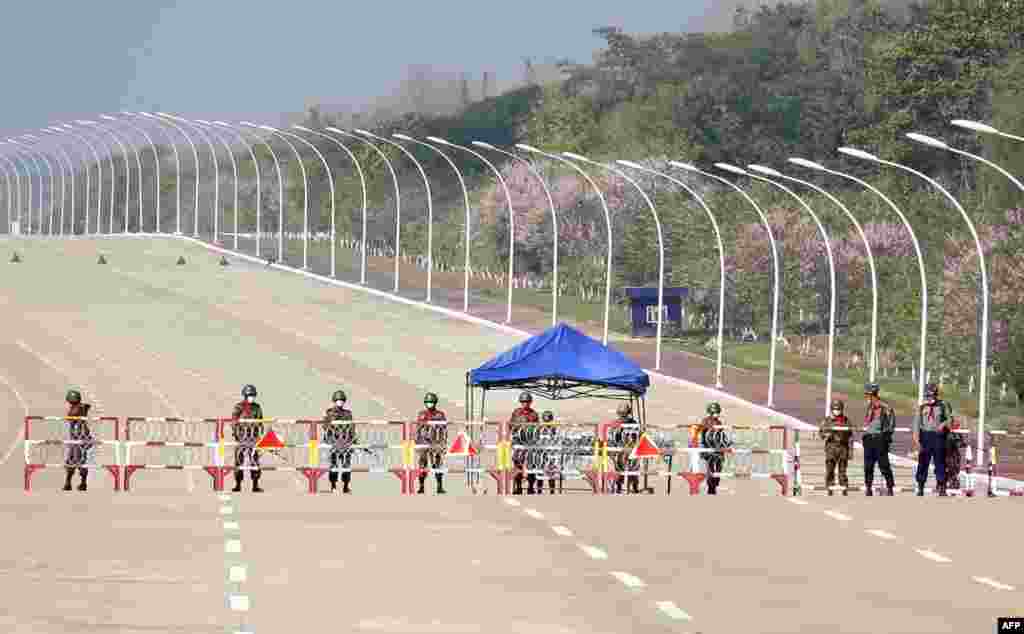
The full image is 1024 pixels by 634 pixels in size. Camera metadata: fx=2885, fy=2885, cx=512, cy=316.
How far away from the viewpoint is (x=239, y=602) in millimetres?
23922

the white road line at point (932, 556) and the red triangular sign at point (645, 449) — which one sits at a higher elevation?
the red triangular sign at point (645, 449)

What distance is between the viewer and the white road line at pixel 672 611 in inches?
918

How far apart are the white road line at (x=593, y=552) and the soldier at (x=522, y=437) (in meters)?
13.9

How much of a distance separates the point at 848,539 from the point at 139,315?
78.1 metres

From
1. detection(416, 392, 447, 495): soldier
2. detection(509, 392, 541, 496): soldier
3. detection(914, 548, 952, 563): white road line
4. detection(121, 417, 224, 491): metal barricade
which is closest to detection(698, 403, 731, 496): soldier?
detection(509, 392, 541, 496): soldier

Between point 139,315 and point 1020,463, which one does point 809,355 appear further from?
point 1020,463

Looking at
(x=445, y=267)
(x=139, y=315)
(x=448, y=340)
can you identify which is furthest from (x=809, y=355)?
(x=445, y=267)

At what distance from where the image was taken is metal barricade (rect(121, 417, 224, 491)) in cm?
4503

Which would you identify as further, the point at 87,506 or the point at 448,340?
the point at 448,340

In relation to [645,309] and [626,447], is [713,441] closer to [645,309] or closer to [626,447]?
[626,447]

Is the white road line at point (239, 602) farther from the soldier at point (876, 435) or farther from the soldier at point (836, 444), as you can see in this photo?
the soldier at point (836, 444)

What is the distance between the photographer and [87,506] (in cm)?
3553

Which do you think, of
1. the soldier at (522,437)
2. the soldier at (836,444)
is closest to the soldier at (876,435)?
the soldier at (836,444)

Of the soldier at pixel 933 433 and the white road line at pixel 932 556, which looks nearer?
the white road line at pixel 932 556
